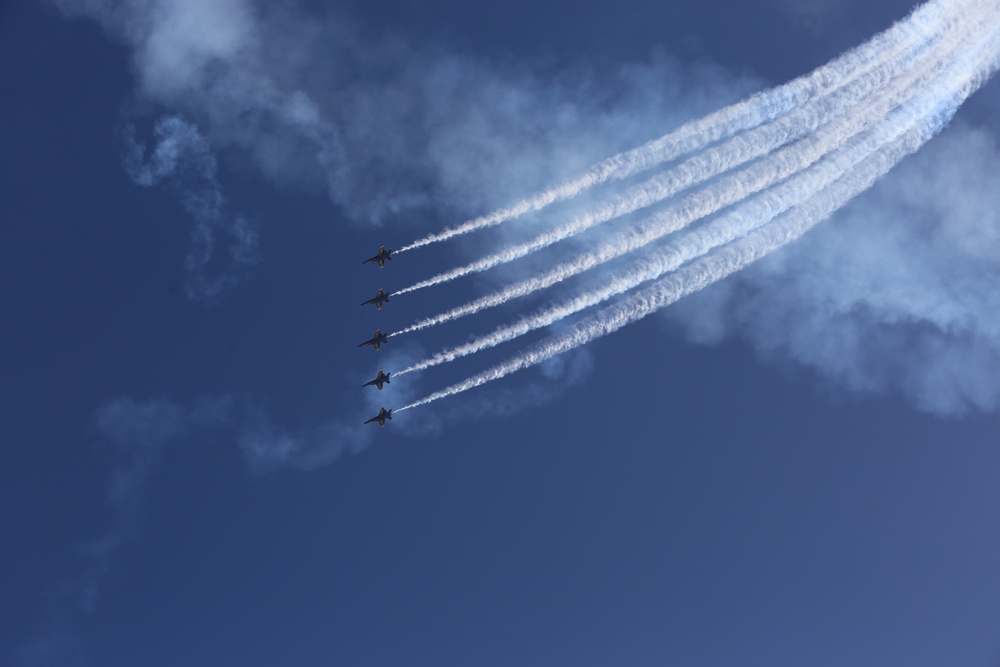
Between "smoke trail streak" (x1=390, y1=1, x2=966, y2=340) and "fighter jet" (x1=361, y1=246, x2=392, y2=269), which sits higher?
"fighter jet" (x1=361, y1=246, x2=392, y2=269)

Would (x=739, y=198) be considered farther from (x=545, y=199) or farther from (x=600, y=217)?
(x=545, y=199)

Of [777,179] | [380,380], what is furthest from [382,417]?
[777,179]

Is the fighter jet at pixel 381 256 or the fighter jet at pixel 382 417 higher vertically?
the fighter jet at pixel 381 256

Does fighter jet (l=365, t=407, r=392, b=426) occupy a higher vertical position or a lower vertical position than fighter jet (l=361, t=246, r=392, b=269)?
lower

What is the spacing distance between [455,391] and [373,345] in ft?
23.3

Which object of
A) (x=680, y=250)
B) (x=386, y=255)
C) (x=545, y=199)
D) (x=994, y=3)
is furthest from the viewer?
(x=386, y=255)

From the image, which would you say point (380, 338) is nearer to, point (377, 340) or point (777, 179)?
point (377, 340)

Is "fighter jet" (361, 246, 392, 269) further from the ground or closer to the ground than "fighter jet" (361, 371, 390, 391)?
further from the ground

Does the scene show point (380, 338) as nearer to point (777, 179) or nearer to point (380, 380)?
point (380, 380)

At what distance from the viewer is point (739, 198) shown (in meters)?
45.0

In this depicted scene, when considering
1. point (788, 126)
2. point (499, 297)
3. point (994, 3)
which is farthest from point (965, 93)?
point (499, 297)

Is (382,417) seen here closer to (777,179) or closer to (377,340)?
(377,340)

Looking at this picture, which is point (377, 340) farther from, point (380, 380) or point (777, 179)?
point (777, 179)

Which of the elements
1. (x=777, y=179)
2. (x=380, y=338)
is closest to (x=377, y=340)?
(x=380, y=338)
